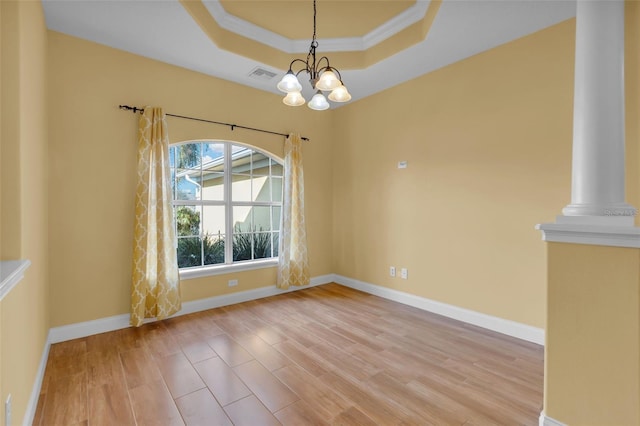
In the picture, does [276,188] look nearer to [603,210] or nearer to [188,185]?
[188,185]

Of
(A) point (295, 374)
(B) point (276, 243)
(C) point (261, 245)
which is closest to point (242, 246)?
(C) point (261, 245)

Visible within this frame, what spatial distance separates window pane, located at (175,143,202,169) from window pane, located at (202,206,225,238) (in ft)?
→ 1.81

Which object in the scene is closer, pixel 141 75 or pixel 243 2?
pixel 243 2

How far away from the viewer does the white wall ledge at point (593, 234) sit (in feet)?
4.91

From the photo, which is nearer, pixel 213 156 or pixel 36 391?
pixel 36 391

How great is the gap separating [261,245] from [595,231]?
363 centimetres

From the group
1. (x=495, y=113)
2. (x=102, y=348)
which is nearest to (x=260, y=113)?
(x=495, y=113)

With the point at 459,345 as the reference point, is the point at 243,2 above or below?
above

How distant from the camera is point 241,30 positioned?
322 centimetres

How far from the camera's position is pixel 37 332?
2127 millimetres

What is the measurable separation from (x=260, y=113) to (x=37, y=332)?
323 centimetres

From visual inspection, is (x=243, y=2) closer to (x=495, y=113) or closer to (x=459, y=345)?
(x=495, y=113)

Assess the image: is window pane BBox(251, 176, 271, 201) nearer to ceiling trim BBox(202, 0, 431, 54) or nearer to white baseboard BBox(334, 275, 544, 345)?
ceiling trim BBox(202, 0, 431, 54)

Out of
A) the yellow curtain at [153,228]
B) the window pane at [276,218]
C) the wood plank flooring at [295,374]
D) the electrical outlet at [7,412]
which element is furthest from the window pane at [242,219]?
the electrical outlet at [7,412]
